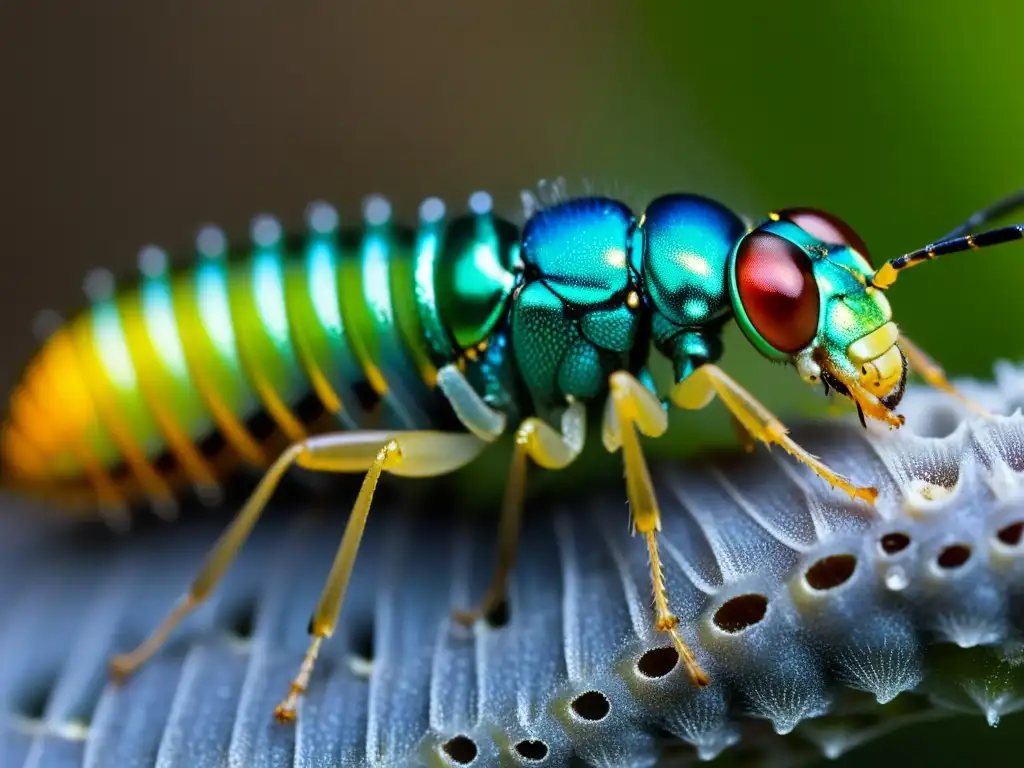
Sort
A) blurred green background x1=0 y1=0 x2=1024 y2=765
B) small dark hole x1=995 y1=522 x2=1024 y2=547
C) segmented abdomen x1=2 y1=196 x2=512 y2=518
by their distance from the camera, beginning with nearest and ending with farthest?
small dark hole x1=995 y1=522 x2=1024 y2=547, segmented abdomen x1=2 y1=196 x2=512 y2=518, blurred green background x1=0 y1=0 x2=1024 y2=765

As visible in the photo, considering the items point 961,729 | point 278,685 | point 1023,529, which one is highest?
point 278,685

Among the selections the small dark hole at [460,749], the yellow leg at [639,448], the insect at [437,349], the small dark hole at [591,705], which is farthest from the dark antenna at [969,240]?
the small dark hole at [460,749]

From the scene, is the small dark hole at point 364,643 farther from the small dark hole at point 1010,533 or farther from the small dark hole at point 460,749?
the small dark hole at point 1010,533

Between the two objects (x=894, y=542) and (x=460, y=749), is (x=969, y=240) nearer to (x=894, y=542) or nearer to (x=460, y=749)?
(x=894, y=542)

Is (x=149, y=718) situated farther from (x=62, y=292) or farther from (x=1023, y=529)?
(x=62, y=292)

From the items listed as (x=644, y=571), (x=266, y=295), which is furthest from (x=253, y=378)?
(x=644, y=571)

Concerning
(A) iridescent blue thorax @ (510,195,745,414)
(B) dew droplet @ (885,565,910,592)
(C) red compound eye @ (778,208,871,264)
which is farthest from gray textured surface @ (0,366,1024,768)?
(C) red compound eye @ (778,208,871,264)

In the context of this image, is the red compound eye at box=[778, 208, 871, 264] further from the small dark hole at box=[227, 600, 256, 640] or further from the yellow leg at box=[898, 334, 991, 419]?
the small dark hole at box=[227, 600, 256, 640]
